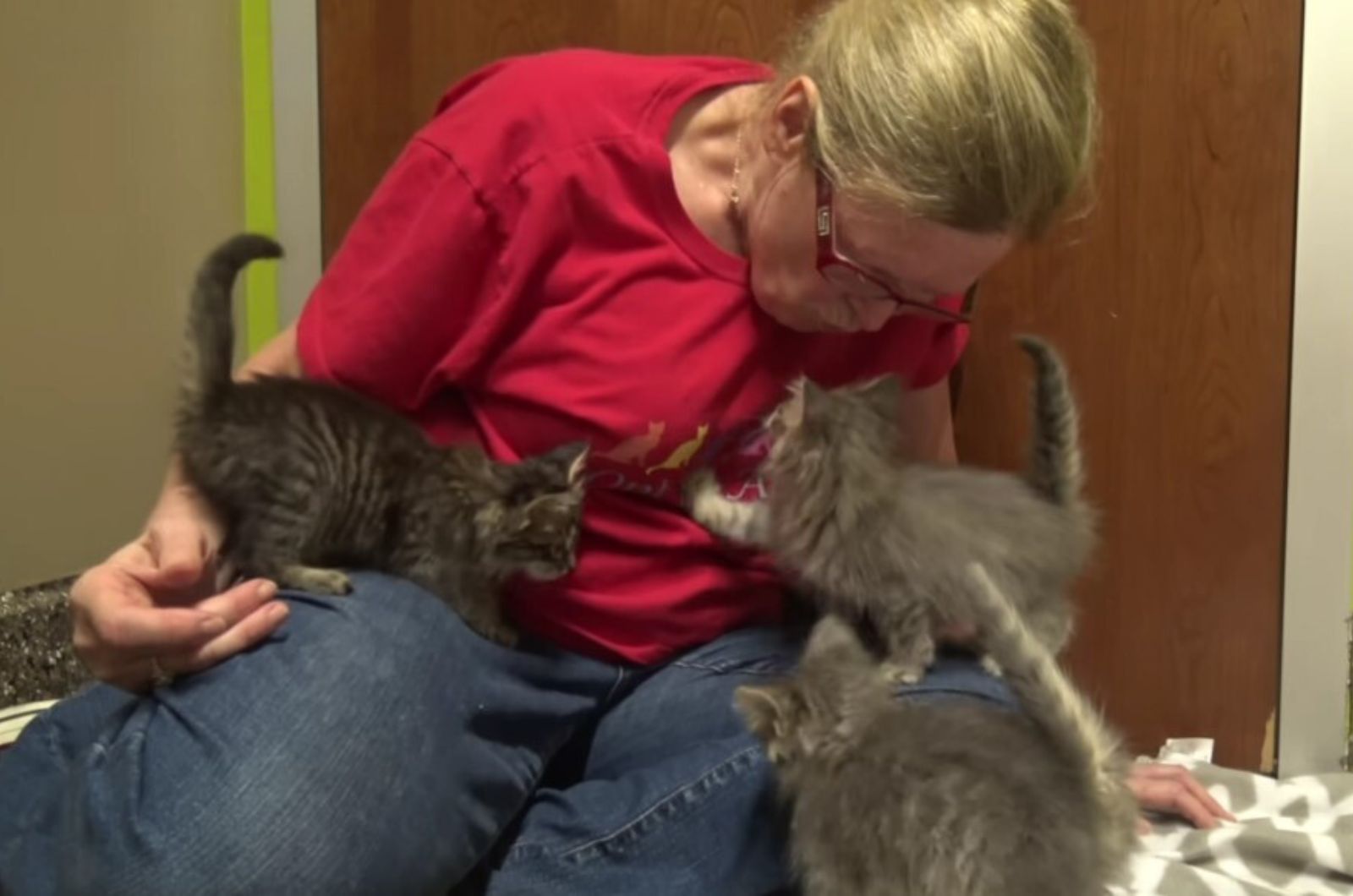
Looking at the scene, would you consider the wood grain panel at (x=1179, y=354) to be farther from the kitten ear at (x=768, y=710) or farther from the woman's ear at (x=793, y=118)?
the kitten ear at (x=768, y=710)

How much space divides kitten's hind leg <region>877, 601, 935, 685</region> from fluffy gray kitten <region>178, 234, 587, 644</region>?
0.31 meters

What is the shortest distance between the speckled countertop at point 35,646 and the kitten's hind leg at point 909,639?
0.96m

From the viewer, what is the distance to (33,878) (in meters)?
1.01

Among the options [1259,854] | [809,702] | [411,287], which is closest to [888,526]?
[809,702]

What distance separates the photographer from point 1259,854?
141 centimetres

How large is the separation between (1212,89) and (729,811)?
1019 mm

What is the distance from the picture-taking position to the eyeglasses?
3.62ft

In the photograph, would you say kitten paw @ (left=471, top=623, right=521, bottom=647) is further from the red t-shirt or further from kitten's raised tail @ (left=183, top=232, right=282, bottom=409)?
kitten's raised tail @ (left=183, top=232, right=282, bottom=409)

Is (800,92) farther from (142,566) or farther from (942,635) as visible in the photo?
(142,566)

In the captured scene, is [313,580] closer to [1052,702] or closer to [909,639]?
[909,639]

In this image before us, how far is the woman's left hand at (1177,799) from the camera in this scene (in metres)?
1.47

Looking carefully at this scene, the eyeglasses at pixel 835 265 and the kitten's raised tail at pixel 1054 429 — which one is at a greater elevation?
the eyeglasses at pixel 835 265

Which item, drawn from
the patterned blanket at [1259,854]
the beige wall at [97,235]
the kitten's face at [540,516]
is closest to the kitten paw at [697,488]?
the kitten's face at [540,516]

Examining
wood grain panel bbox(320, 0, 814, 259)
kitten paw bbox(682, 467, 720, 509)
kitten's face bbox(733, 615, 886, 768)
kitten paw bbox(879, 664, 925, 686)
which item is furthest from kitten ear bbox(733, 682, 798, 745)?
wood grain panel bbox(320, 0, 814, 259)
